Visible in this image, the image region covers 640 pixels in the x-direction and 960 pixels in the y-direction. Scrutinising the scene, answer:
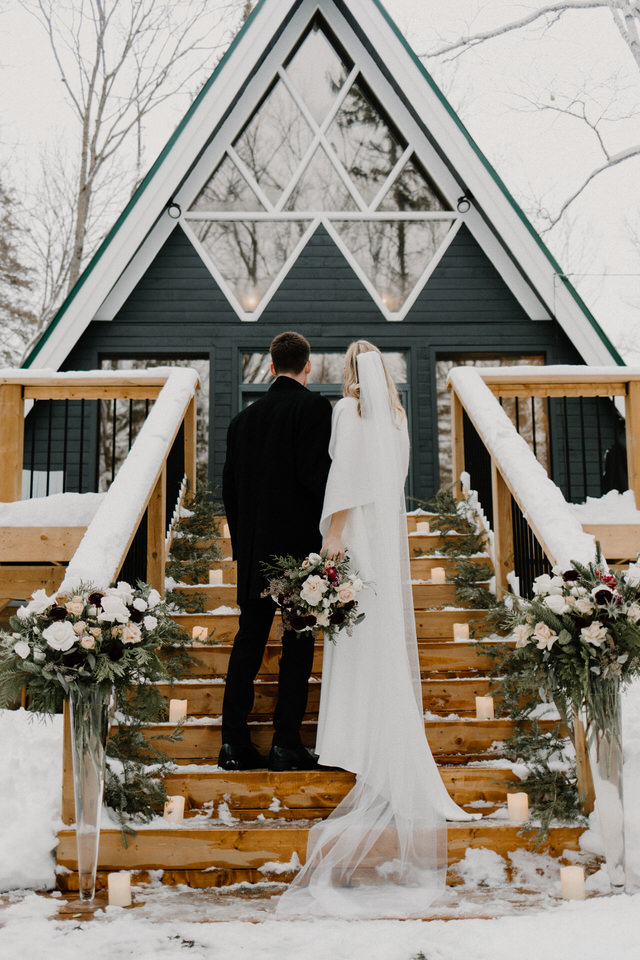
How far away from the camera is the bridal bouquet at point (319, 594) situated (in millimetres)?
3426

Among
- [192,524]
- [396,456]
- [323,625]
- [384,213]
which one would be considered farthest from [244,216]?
[323,625]

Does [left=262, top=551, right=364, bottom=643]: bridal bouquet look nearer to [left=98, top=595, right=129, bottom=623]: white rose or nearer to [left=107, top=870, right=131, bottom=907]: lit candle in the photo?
[left=98, top=595, right=129, bottom=623]: white rose

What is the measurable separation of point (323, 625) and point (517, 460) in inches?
58.5

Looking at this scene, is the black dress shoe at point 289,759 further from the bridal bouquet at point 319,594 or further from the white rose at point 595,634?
the white rose at point 595,634

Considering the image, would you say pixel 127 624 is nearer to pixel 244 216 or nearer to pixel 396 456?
pixel 396 456

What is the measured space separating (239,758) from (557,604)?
1475 mm

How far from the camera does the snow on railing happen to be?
3.51 metres

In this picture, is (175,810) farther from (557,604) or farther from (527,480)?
(527,480)

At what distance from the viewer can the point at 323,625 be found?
3463 millimetres

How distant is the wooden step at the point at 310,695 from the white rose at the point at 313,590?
0.90m

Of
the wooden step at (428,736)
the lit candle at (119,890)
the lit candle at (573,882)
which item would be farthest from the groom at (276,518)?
the lit candle at (573,882)

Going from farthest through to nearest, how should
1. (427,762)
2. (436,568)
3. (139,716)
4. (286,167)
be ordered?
(286,167) < (436,568) < (139,716) < (427,762)

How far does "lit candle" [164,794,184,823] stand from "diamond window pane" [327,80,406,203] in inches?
252

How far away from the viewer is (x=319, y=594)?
3.41 m
